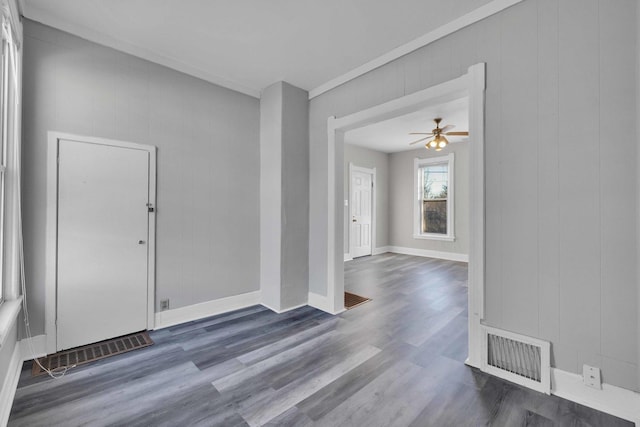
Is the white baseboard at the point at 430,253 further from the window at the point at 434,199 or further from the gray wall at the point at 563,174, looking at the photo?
the gray wall at the point at 563,174

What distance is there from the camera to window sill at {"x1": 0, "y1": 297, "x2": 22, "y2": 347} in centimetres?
157

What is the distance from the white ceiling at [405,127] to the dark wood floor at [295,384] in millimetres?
2964

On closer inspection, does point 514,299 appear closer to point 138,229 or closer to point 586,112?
point 586,112

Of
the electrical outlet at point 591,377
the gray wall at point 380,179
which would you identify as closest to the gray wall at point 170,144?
the electrical outlet at point 591,377

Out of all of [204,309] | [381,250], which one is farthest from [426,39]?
[381,250]

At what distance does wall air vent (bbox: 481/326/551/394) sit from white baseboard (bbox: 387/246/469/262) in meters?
4.78

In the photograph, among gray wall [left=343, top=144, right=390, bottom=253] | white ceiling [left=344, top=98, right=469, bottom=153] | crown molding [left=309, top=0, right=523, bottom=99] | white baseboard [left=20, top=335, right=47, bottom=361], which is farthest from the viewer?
gray wall [left=343, top=144, right=390, bottom=253]

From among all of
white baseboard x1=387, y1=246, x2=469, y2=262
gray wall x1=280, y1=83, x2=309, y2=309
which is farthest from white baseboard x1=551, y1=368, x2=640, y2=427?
white baseboard x1=387, y1=246, x2=469, y2=262

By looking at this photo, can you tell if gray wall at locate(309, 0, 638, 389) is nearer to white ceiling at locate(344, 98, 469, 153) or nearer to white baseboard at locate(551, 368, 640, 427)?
white baseboard at locate(551, 368, 640, 427)

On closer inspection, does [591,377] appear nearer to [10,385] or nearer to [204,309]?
[204,309]

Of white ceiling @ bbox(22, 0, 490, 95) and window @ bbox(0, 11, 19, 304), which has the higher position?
white ceiling @ bbox(22, 0, 490, 95)

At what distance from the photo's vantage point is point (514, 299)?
2057 mm

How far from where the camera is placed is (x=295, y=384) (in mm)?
2004

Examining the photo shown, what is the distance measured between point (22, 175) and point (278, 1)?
2.38 m
